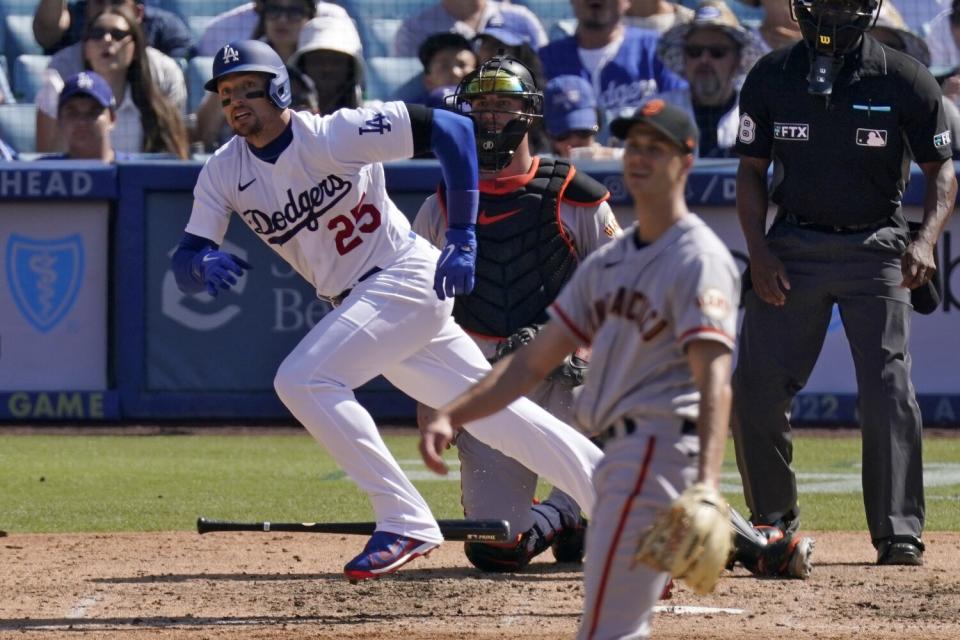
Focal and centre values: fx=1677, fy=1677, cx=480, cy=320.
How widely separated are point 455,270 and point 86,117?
221 inches

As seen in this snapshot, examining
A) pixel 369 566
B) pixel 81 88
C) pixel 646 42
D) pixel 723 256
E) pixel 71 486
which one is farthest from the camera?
pixel 646 42

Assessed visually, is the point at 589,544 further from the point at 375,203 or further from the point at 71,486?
the point at 71,486

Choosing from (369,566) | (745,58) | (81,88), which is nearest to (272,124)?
(369,566)

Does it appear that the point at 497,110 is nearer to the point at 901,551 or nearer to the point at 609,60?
the point at 901,551

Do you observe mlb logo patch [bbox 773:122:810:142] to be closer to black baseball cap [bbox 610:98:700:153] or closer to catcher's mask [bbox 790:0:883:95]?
catcher's mask [bbox 790:0:883:95]

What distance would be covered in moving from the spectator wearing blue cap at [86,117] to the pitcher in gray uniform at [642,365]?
7.10 meters

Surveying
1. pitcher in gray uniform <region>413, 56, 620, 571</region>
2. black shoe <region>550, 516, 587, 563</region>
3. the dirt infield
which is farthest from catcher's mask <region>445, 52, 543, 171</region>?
the dirt infield

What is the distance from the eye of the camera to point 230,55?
18.1 ft

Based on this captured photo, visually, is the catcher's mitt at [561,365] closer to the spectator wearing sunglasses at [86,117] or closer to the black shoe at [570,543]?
the black shoe at [570,543]

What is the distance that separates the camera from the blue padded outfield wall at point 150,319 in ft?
33.3

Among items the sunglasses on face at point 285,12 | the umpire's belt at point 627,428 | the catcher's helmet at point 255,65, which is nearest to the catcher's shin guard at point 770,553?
the catcher's helmet at point 255,65

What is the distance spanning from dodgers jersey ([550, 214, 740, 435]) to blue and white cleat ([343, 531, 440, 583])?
5.57 feet

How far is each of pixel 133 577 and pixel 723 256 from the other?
3.18 meters

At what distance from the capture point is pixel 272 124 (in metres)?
5.51
